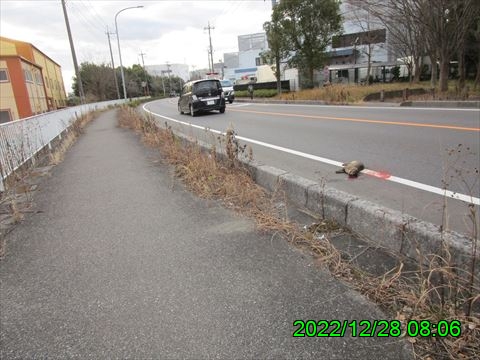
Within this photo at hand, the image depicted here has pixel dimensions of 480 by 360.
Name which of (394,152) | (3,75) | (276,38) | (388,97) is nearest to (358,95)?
(388,97)

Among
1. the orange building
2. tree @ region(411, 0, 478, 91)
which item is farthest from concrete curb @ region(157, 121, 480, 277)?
the orange building

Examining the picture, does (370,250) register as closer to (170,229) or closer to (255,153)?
(170,229)

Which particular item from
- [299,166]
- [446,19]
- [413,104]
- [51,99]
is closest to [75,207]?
[299,166]

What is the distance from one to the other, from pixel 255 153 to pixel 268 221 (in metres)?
4.41

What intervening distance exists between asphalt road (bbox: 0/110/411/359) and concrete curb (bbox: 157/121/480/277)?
596mm

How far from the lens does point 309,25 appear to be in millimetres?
28750

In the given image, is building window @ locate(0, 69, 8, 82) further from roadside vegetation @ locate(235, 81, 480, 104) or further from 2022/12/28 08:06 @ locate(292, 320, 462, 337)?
2022/12/28 08:06 @ locate(292, 320, 462, 337)

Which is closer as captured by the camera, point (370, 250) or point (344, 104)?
point (370, 250)

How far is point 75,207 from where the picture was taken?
4.96 metres

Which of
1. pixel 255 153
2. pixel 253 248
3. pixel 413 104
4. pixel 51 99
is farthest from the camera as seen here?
pixel 51 99

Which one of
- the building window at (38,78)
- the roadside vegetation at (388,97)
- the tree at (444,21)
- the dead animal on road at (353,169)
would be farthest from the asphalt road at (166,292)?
the building window at (38,78)

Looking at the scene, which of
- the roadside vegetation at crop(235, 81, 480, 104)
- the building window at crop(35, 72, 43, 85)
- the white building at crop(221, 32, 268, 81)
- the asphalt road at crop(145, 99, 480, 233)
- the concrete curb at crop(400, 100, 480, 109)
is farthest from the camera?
the white building at crop(221, 32, 268, 81)

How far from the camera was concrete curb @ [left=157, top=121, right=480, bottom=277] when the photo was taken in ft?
7.73

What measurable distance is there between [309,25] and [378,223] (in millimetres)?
29178
